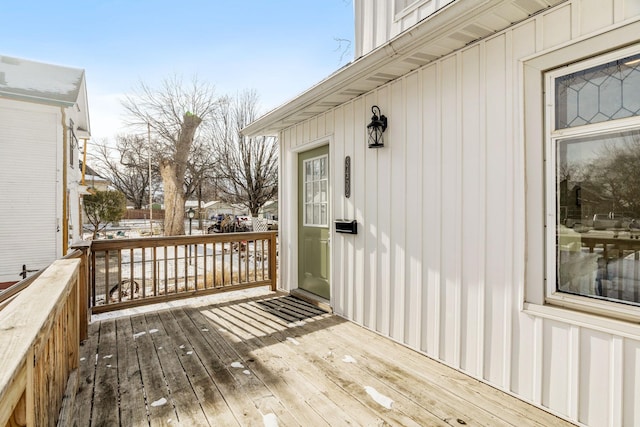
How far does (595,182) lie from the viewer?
1760 mm

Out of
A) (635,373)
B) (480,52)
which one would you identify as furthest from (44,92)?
(635,373)

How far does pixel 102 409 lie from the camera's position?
191 centimetres

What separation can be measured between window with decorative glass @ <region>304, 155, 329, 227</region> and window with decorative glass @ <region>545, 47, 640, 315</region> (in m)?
2.37

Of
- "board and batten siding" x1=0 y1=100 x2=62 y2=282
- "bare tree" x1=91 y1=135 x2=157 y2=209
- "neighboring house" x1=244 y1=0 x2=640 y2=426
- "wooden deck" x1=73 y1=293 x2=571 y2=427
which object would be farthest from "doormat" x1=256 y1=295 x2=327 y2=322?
"bare tree" x1=91 y1=135 x2=157 y2=209

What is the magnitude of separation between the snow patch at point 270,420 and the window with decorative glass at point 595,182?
1.81m

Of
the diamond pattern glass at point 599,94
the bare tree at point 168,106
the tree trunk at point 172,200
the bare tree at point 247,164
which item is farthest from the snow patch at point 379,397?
the bare tree at point 168,106

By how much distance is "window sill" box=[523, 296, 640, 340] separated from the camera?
5.18 feet

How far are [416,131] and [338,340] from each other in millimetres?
2014

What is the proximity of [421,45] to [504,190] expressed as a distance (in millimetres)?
1149

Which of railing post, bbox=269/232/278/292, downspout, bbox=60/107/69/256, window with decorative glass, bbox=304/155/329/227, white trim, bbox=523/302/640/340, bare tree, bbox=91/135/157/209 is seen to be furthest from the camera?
bare tree, bbox=91/135/157/209

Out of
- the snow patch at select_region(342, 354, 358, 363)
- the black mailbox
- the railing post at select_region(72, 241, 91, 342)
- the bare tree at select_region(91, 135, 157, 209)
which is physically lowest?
the snow patch at select_region(342, 354, 358, 363)

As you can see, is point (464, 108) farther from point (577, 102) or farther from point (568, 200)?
point (568, 200)

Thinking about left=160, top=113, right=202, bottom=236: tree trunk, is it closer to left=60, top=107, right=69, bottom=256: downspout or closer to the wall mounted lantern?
left=60, top=107, right=69, bottom=256: downspout

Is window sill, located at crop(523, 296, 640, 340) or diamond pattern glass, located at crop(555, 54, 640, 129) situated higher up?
diamond pattern glass, located at crop(555, 54, 640, 129)
